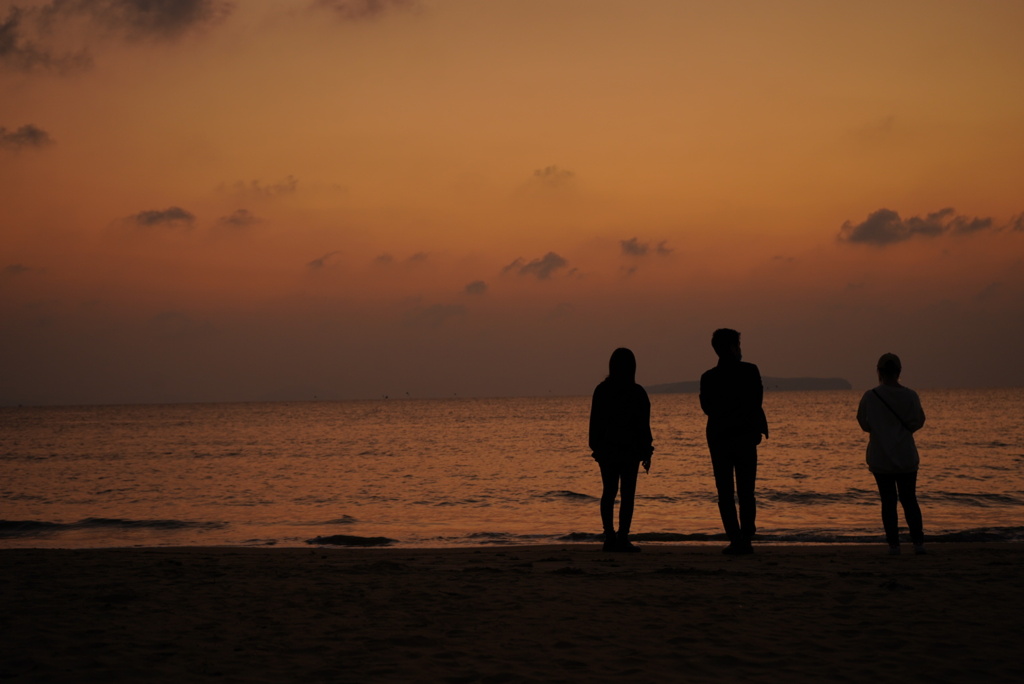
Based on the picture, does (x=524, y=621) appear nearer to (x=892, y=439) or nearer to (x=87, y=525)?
(x=892, y=439)

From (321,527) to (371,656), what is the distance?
523 inches

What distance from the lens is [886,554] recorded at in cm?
884

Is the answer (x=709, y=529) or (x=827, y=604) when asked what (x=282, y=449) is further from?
(x=827, y=604)

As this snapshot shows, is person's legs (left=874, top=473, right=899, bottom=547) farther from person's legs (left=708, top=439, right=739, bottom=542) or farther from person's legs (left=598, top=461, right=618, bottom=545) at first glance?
person's legs (left=598, top=461, right=618, bottom=545)

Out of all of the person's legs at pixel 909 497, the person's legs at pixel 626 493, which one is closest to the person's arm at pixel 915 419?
the person's legs at pixel 909 497

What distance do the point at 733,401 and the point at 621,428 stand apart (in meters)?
1.17

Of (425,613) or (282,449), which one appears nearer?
(425,613)

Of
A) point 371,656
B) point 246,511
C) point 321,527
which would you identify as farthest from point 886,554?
point 246,511

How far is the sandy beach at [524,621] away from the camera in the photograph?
441 centimetres

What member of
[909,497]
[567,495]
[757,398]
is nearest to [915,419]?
[909,497]

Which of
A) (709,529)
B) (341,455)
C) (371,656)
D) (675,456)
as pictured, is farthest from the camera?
(341,455)

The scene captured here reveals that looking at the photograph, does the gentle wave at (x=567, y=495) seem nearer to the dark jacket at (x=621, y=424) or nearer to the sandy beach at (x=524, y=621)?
the dark jacket at (x=621, y=424)

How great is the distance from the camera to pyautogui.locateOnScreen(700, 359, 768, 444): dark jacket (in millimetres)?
8242

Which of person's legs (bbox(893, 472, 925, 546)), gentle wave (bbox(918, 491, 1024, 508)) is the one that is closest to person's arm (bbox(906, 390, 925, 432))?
person's legs (bbox(893, 472, 925, 546))
